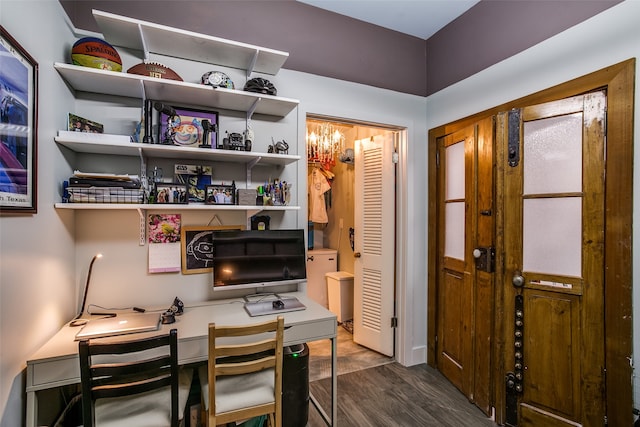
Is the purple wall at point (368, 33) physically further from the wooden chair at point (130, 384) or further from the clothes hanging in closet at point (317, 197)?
the wooden chair at point (130, 384)

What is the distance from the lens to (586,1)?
5.80 feet

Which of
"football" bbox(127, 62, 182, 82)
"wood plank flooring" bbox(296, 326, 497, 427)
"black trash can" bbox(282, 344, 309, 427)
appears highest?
"football" bbox(127, 62, 182, 82)

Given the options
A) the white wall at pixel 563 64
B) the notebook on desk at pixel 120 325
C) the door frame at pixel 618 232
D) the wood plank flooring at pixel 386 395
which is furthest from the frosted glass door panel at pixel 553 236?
the notebook on desk at pixel 120 325

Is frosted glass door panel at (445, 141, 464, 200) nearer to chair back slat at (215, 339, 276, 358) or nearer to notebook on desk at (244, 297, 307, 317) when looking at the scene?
notebook on desk at (244, 297, 307, 317)

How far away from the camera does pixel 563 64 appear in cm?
186

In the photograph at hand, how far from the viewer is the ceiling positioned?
2.45 meters

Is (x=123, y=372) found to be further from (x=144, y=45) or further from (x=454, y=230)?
(x=454, y=230)

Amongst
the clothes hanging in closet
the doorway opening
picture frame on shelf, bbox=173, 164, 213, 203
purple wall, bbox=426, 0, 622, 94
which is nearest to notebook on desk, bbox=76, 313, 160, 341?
picture frame on shelf, bbox=173, 164, 213, 203

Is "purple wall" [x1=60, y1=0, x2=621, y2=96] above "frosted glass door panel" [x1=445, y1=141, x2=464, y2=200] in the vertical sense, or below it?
above

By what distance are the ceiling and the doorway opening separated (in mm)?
897

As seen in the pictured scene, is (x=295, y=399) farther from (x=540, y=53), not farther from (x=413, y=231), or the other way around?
(x=540, y=53)

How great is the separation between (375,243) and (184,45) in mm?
2302

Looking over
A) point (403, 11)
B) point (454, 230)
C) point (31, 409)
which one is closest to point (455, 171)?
point (454, 230)

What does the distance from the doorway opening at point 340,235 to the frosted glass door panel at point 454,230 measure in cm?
51
